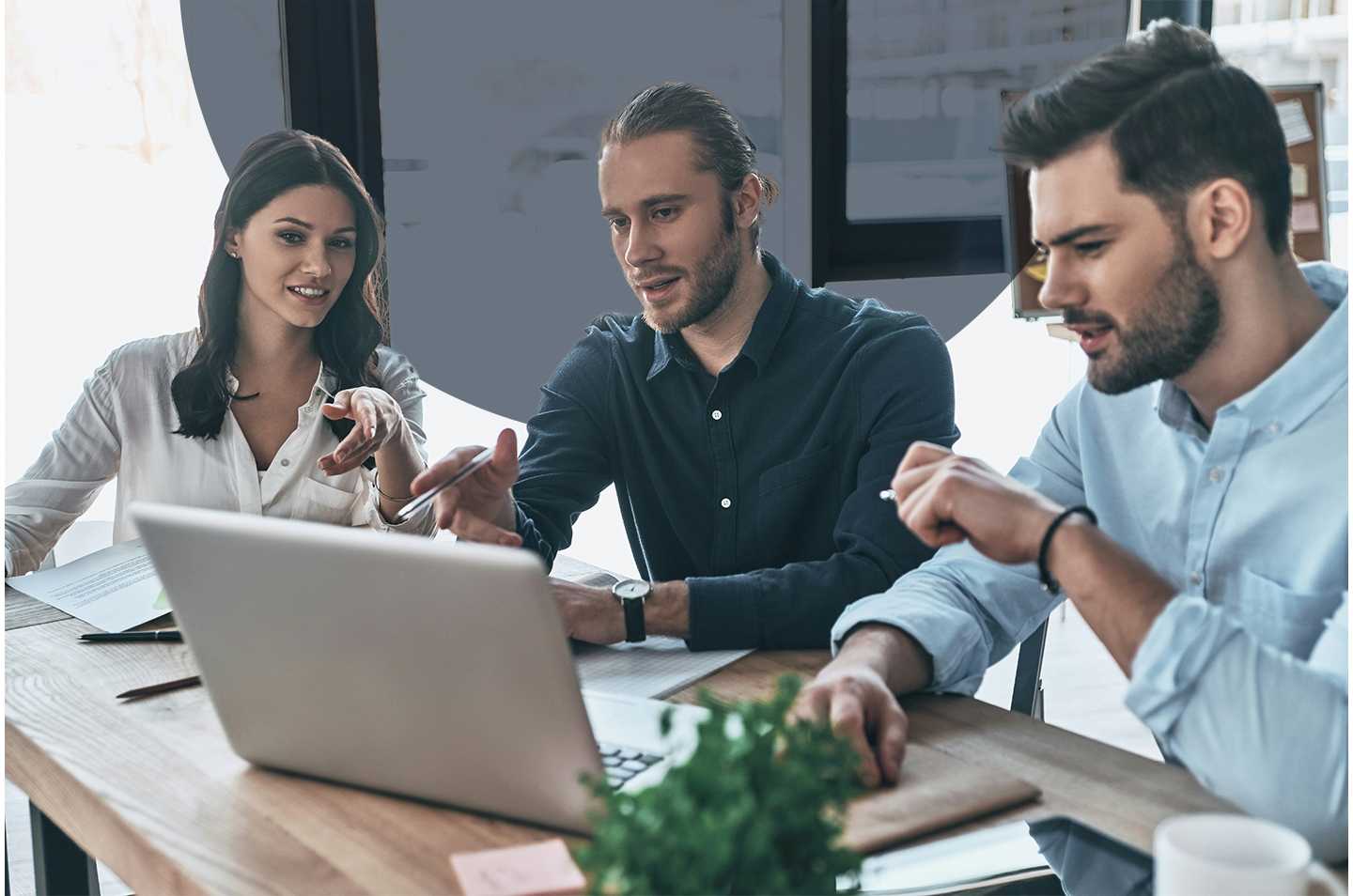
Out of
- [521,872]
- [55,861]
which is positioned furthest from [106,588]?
[521,872]

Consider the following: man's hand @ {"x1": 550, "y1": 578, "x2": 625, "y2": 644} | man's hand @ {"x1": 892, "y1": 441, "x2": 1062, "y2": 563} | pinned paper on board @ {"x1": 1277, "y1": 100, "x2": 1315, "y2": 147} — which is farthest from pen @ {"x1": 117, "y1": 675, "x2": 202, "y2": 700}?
pinned paper on board @ {"x1": 1277, "y1": 100, "x2": 1315, "y2": 147}

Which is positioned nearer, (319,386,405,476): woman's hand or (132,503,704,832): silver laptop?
Result: (132,503,704,832): silver laptop

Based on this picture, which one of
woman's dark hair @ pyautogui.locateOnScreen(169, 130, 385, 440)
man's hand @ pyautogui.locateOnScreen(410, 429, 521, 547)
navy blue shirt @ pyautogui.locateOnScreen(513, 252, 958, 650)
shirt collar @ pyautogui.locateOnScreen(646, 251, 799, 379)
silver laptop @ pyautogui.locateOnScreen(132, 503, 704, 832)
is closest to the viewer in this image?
silver laptop @ pyautogui.locateOnScreen(132, 503, 704, 832)

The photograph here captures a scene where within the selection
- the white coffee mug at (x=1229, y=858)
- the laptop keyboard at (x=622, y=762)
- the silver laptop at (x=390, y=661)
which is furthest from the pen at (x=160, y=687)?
the white coffee mug at (x=1229, y=858)

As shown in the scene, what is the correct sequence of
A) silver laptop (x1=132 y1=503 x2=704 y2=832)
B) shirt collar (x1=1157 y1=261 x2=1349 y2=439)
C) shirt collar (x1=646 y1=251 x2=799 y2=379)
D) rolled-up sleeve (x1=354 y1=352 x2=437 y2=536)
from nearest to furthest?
silver laptop (x1=132 y1=503 x2=704 y2=832), shirt collar (x1=1157 y1=261 x2=1349 y2=439), shirt collar (x1=646 y1=251 x2=799 y2=379), rolled-up sleeve (x1=354 y1=352 x2=437 y2=536)

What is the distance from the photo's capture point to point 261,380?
224 centimetres

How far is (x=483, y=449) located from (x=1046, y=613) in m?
0.68

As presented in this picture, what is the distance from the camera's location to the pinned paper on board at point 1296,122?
11.1 ft

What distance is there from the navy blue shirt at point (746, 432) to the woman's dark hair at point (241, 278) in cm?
44

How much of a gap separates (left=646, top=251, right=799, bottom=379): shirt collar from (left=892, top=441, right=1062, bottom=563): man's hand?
30.6 inches

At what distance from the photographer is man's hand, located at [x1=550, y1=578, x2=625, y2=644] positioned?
1.45 metres

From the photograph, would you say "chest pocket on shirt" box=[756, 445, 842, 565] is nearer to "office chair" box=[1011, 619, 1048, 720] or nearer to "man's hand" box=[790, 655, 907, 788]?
"office chair" box=[1011, 619, 1048, 720]

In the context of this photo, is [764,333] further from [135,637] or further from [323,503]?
[135,637]

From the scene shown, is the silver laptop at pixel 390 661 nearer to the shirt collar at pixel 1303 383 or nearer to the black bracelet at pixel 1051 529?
the black bracelet at pixel 1051 529
